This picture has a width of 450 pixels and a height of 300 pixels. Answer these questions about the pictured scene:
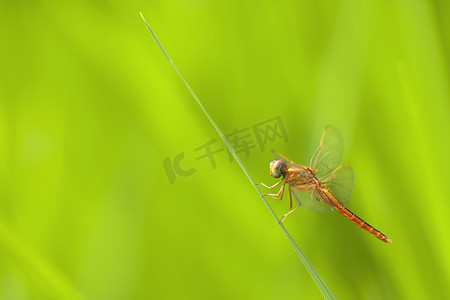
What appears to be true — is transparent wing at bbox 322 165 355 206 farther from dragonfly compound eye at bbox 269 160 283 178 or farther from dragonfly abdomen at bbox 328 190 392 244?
dragonfly compound eye at bbox 269 160 283 178

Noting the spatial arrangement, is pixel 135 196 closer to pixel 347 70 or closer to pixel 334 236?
pixel 334 236

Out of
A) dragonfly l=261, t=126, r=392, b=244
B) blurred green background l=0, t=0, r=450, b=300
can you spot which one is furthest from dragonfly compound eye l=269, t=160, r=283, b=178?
blurred green background l=0, t=0, r=450, b=300

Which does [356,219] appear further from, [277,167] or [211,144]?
[211,144]

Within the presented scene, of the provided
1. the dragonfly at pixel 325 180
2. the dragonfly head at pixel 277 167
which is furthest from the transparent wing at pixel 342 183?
the dragonfly head at pixel 277 167

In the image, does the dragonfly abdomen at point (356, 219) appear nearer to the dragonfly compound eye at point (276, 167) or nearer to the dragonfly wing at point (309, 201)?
the dragonfly wing at point (309, 201)

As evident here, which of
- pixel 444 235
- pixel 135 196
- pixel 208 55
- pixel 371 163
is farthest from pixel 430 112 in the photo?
pixel 135 196

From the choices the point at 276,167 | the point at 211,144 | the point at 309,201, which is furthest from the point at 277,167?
the point at 211,144
